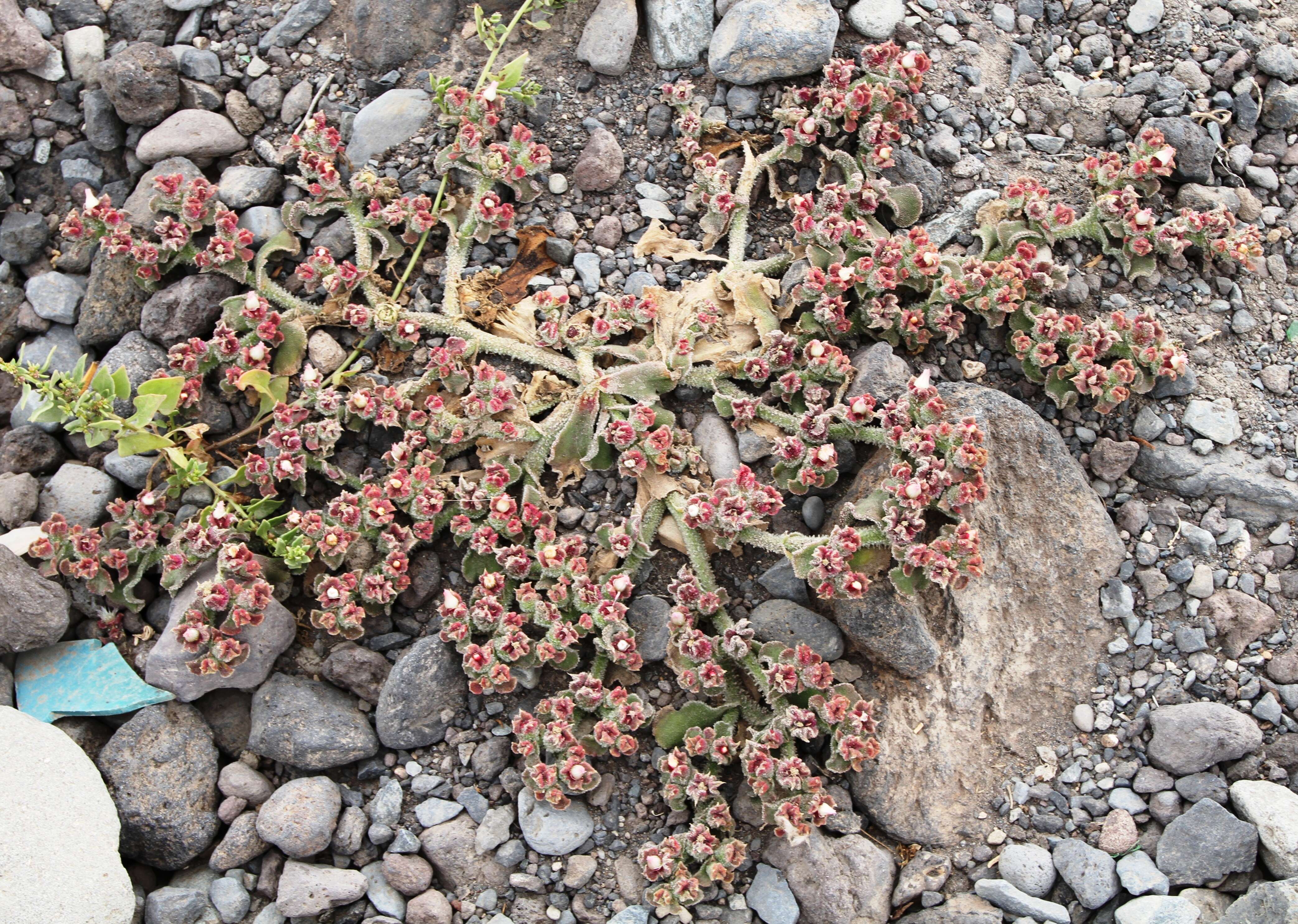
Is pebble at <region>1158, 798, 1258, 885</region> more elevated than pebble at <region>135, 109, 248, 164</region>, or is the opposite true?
pebble at <region>135, 109, 248, 164</region>

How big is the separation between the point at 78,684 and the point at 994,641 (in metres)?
4.10

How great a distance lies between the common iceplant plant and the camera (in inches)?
176

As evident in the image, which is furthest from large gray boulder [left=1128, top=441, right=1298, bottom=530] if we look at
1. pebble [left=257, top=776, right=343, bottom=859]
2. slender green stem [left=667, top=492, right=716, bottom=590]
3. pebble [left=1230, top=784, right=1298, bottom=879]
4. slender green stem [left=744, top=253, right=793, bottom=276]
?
pebble [left=257, top=776, right=343, bottom=859]

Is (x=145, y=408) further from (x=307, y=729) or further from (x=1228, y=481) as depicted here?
(x=1228, y=481)

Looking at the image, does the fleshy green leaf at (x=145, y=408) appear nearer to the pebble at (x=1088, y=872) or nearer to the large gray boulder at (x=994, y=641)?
the large gray boulder at (x=994, y=641)

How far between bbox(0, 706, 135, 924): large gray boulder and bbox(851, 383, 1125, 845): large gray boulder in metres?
3.08

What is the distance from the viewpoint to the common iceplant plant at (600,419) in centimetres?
448

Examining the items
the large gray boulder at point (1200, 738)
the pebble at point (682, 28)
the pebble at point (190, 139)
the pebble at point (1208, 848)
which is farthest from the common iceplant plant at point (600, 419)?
the pebble at point (1208, 848)

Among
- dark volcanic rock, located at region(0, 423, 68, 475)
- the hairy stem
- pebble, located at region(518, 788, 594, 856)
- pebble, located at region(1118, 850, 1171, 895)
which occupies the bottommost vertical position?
pebble, located at region(518, 788, 594, 856)

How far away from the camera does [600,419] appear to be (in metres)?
5.06

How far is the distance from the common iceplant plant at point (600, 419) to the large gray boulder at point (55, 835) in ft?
2.14

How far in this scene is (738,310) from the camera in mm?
5312

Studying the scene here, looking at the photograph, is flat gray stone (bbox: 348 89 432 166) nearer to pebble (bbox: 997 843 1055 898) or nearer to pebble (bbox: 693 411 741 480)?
pebble (bbox: 693 411 741 480)

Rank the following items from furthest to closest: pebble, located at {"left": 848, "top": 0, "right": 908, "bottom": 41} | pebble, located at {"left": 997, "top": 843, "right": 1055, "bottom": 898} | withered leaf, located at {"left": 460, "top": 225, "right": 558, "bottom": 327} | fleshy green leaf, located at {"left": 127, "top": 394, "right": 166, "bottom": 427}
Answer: pebble, located at {"left": 848, "top": 0, "right": 908, "bottom": 41} → withered leaf, located at {"left": 460, "top": 225, "right": 558, "bottom": 327} → fleshy green leaf, located at {"left": 127, "top": 394, "right": 166, "bottom": 427} → pebble, located at {"left": 997, "top": 843, "right": 1055, "bottom": 898}
